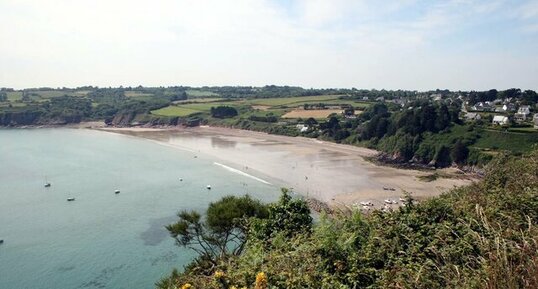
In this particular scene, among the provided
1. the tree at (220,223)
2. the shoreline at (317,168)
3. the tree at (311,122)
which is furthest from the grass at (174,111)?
the tree at (220,223)

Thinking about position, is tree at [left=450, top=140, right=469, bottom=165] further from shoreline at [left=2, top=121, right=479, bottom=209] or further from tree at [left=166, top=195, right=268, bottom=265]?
tree at [left=166, top=195, right=268, bottom=265]

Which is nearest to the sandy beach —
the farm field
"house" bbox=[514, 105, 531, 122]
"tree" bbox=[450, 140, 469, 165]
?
"tree" bbox=[450, 140, 469, 165]

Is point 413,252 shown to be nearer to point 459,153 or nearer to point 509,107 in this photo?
point 459,153

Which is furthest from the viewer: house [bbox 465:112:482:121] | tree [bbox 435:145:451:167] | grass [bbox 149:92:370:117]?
grass [bbox 149:92:370:117]

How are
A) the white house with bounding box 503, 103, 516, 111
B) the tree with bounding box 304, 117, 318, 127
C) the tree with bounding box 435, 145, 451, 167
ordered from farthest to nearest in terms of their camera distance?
1. the tree with bounding box 304, 117, 318, 127
2. the white house with bounding box 503, 103, 516, 111
3. the tree with bounding box 435, 145, 451, 167

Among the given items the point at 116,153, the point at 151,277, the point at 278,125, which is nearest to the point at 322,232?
the point at 151,277

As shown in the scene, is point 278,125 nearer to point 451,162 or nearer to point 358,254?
point 451,162

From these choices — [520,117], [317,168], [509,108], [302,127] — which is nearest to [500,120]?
[520,117]
